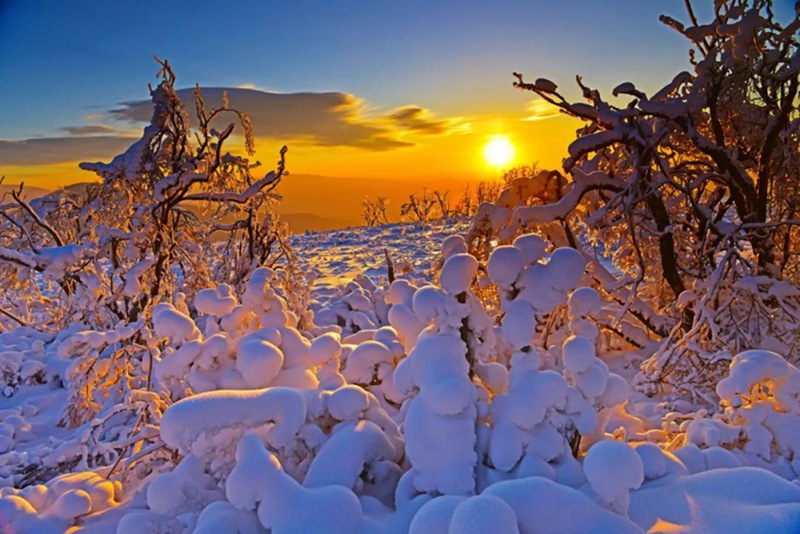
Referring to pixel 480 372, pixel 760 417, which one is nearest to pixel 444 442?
pixel 480 372

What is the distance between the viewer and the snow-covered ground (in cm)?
209

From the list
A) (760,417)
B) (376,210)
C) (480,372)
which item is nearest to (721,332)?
(760,417)

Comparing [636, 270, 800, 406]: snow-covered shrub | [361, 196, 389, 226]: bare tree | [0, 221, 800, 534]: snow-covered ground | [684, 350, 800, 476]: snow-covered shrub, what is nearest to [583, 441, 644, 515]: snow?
[0, 221, 800, 534]: snow-covered ground

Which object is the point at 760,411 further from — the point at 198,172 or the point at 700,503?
the point at 198,172

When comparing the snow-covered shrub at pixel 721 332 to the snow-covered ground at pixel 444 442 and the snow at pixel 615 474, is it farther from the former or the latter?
the snow at pixel 615 474

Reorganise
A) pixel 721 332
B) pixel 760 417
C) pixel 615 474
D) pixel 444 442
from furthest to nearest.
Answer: pixel 721 332 < pixel 760 417 < pixel 444 442 < pixel 615 474

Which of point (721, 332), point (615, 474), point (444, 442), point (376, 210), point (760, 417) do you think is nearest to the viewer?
point (615, 474)

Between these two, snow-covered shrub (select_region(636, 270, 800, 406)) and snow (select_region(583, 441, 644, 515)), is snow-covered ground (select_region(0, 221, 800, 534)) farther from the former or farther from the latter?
snow-covered shrub (select_region(636, 270, 800, 406))

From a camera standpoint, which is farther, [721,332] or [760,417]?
[721,332]

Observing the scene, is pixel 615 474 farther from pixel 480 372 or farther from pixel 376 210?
pixel 376 210

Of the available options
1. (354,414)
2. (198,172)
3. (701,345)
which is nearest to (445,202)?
(198,172)

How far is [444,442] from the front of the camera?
7.85ft

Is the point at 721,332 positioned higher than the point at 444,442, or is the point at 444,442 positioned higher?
the point at 444,442

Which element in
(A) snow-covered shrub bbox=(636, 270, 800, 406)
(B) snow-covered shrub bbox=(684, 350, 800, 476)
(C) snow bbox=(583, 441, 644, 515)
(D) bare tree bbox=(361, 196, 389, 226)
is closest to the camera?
(C) snow bbox=(583, 441, 644, 515)
